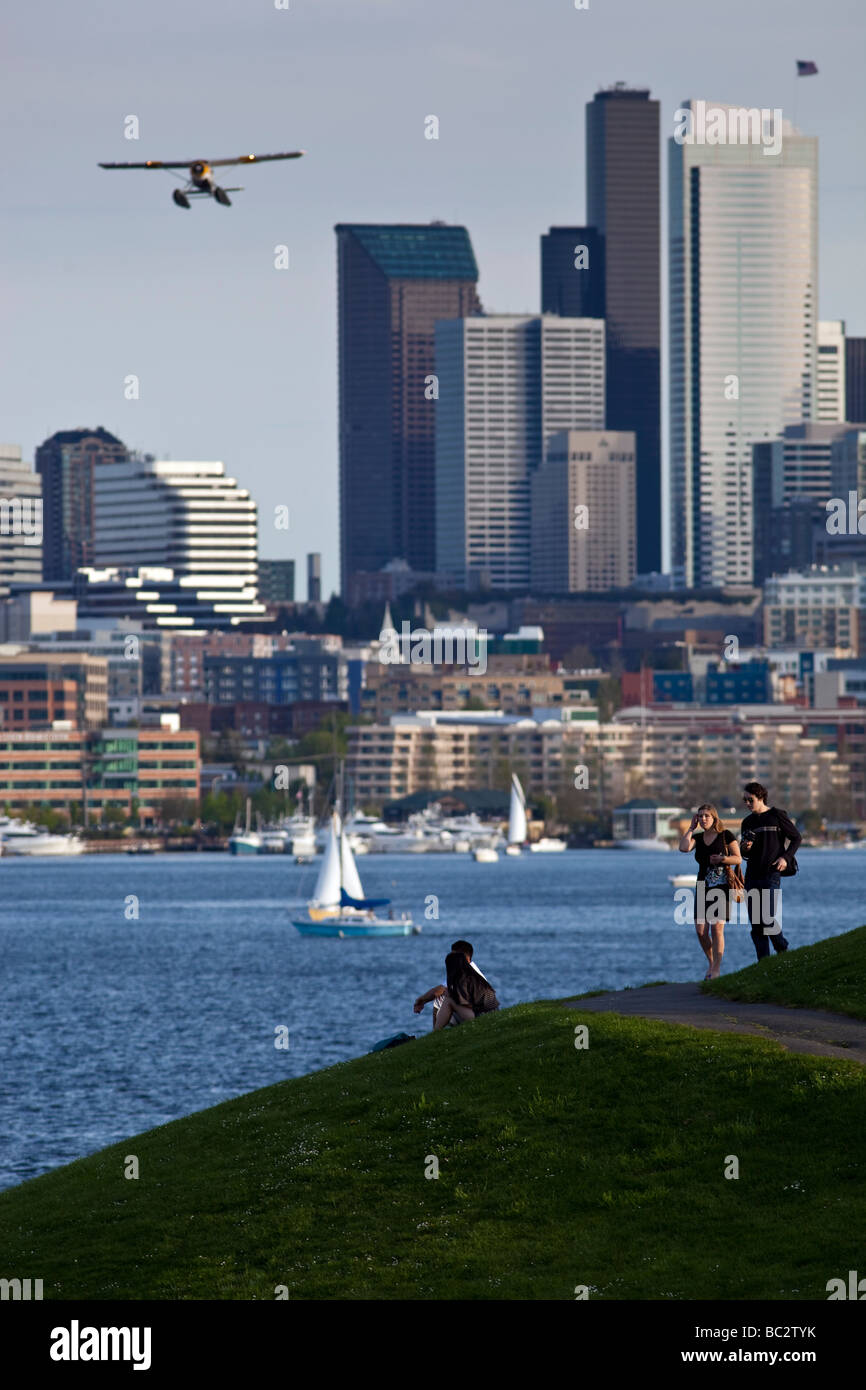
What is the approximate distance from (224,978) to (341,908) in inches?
1410

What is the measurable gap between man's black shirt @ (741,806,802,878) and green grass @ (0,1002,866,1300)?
4.93 meters

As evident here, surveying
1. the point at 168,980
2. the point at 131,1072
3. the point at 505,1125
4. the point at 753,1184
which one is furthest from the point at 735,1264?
the point at 168,980

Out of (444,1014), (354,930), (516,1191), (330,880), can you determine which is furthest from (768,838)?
(330,880)

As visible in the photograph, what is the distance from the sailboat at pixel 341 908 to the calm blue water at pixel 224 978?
2.88 feet

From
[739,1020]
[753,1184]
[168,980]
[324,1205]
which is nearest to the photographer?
[753,1184]

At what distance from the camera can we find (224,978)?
349 ft

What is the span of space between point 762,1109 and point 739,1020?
369cm

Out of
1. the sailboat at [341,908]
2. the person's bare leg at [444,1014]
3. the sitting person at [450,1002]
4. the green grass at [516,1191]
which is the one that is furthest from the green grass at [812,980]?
the sailboat at [341,908]

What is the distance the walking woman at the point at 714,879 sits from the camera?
30672 millimetres

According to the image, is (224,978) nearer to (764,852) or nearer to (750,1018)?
(764,852)

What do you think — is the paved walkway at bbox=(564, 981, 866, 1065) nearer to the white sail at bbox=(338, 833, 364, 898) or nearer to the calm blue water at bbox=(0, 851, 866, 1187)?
the calm blue water at bbox=(0, 851, 866, 1187)
